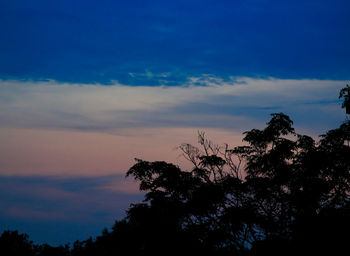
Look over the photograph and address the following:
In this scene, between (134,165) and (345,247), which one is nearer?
(345,247)

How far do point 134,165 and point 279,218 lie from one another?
30.8 ft

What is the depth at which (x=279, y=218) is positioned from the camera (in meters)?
23.4

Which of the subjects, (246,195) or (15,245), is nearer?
(246,195)

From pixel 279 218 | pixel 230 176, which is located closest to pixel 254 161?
pixel 230 176

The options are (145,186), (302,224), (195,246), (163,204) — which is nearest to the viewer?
(302,224)

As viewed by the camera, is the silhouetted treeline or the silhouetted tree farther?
the silhouetted tree

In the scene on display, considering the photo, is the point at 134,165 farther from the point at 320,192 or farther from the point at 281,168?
the point at 320,192

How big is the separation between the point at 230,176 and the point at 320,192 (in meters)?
5.89

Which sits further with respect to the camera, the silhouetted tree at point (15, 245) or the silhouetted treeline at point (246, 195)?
the silhouetted tree at point (15, 245)

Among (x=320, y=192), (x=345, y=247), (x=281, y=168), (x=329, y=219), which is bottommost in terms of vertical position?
(x=345, y=247)

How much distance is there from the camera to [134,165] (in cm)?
2505

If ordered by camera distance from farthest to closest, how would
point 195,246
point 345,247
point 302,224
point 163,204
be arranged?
point 163,204 < point 195,246 < point 302,224 < point 345,247

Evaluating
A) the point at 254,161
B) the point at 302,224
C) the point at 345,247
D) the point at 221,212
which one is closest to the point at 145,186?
the point at 221,212

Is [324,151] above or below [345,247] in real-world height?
above
